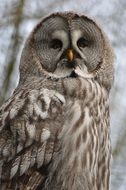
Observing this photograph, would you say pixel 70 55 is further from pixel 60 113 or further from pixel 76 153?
pixel 76 153

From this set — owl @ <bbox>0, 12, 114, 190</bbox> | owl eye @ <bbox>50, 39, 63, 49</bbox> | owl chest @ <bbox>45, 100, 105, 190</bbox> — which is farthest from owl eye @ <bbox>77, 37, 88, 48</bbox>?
owl chest @ <bbox>45, 100, 105, 190</bbox>

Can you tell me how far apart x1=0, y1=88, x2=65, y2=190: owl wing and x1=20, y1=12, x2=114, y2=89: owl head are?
47 cm

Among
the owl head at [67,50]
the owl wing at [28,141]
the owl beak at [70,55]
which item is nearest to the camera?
the owl wing at [28,141]

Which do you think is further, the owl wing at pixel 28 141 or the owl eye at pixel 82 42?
the owl eye at pixel 82 42

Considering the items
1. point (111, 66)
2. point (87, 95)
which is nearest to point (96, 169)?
point (87, 95)

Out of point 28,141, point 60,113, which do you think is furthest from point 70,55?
point 28,141

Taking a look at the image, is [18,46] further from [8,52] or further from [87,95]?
[87,95]

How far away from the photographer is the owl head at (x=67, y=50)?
6.41 metres

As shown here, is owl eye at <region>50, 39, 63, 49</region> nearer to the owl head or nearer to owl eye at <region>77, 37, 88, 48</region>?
the owl head

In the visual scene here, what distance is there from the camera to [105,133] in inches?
243

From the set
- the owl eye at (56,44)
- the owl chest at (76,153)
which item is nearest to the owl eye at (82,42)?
the owl eye at (56,44)

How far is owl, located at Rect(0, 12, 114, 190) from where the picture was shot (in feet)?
19.4

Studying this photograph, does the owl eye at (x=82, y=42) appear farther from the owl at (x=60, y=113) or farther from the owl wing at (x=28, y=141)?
the owl wing at (x=28, y=141)

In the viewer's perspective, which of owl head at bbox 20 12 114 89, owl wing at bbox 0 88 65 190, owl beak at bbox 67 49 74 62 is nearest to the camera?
owl wing at bbox 0 88 65 190
